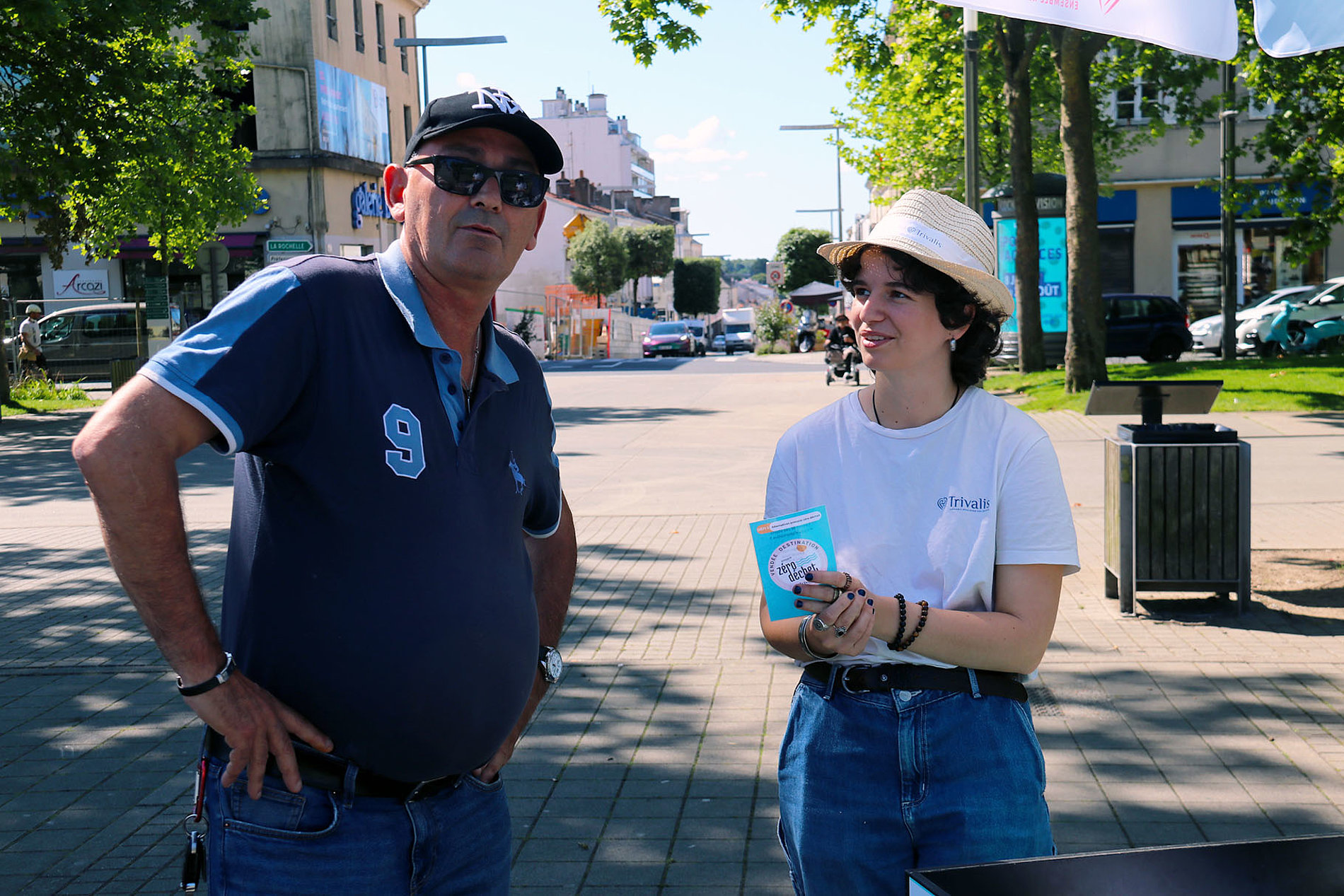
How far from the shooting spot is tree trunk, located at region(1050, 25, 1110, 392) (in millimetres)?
17828

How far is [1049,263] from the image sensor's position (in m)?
24.0

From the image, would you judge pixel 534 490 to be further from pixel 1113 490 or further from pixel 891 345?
pixel 1113 490

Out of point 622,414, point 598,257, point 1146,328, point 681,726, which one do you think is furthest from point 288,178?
point 681,726

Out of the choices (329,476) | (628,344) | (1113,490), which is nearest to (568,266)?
(628,344)

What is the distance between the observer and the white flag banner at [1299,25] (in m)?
3.04

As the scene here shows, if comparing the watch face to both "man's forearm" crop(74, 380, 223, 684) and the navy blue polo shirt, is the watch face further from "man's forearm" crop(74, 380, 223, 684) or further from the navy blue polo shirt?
"man's forearm" crop(74, 380, 223, 684)

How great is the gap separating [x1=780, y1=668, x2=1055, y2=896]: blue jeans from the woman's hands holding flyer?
0.25 meters

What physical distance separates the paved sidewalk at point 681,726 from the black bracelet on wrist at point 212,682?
6.97 feet

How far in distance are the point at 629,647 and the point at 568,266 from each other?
2815 inches

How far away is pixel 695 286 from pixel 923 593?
104 m

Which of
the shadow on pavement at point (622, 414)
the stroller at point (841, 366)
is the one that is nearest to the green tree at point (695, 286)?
the stroller at point (841, 366)

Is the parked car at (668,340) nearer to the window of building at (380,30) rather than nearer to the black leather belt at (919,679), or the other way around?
the window of building at (380,30)

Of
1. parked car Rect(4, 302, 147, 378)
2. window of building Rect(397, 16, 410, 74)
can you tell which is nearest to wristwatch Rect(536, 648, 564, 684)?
parked car Rect(4, 302, 147, 378)

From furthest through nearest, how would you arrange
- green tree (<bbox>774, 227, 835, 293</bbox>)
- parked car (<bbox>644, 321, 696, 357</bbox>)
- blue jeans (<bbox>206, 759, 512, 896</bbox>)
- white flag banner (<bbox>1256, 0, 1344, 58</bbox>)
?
green tree (<bbox>774, 227, 835, 293</bbox>) < parked car (<bbox>644, 321, 696, 357</bbox>) < white flag banner (<bbox>1256, 0, 1344, 58</bbox>) < blue jeans (<bbox>206, 759, 512, 896</bbox>)
